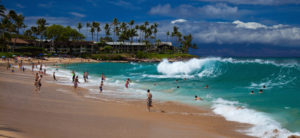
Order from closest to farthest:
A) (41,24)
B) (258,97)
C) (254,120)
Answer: (254,120) < (258,97) < (41,24)

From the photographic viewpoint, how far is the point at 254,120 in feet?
35.6

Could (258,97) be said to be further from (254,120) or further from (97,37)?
(97,37)

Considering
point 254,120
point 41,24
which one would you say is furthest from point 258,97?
point 41,24

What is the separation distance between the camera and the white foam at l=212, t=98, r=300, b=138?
8906 mm

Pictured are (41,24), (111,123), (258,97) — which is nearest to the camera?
(111,123)

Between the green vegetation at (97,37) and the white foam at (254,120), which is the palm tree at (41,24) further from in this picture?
the white foam at (254,120)

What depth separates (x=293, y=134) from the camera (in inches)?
340

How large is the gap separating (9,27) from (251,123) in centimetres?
8161

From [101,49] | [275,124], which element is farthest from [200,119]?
[101,49]

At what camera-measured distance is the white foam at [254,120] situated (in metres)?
8.91

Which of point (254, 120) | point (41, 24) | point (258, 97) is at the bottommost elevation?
point (254, 120)

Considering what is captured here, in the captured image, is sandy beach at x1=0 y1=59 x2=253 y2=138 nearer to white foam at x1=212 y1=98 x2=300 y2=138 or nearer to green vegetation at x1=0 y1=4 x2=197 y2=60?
white foam at x1=212 y1=98 x2=300 y2=138

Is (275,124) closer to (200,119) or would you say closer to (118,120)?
(200,119)

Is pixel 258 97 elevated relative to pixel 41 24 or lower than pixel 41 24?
lower
